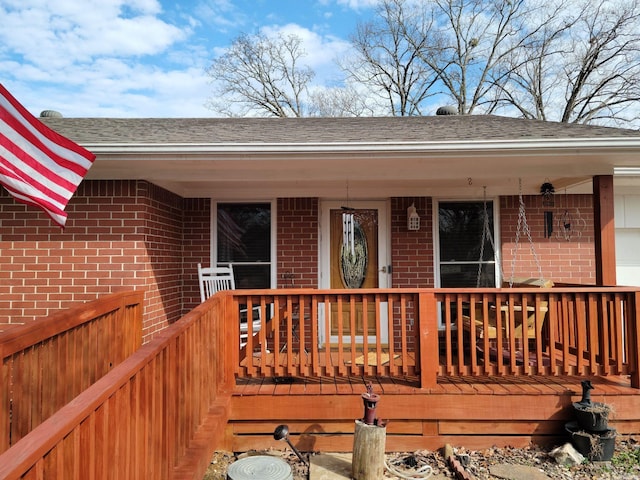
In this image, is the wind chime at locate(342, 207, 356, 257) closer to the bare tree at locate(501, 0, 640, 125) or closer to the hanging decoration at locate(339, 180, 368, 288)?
the hanging decoration at locate(339, 180, 368, 288)

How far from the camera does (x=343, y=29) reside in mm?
19750

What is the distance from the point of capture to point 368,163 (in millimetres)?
4148

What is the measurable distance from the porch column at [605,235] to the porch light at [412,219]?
1946 millimetres

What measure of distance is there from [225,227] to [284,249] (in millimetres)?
825

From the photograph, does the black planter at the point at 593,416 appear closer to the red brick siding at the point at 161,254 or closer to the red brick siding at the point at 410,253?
the red brick siding at the point at 410,253

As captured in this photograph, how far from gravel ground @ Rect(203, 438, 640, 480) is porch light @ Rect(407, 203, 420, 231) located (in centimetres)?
273

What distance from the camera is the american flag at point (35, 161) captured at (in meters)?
2.30

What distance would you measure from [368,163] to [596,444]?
9.48ft

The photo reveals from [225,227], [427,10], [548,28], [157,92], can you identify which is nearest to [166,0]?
[157,92]

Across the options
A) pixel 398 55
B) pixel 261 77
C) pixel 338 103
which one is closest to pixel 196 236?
pixel 338 103

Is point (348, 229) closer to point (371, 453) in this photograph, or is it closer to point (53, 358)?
point (371, 453)

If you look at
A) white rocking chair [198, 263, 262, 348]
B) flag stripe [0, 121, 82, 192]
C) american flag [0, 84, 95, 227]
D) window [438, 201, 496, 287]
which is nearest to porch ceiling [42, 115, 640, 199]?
window [438, 201, 496, 287]

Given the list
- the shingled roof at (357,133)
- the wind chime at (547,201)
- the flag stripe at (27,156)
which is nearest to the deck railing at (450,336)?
the shingled roof at (357,133)

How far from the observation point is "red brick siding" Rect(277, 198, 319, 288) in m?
5.61
